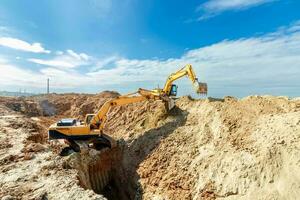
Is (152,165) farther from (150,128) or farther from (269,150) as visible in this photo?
(269,150)

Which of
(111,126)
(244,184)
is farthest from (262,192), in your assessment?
(111,126)

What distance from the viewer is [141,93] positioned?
18719 mm

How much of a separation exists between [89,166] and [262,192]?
900 cm

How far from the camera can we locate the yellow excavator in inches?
640

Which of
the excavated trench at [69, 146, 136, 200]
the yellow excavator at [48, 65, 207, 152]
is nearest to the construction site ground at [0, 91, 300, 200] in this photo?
the excavated trench at [69, 146, 136, 200]

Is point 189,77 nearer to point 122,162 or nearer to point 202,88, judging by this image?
point 202,88

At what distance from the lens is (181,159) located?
50.9 ft

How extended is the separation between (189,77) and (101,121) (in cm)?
630

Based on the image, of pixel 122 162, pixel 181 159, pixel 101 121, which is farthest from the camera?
pixel 122 162

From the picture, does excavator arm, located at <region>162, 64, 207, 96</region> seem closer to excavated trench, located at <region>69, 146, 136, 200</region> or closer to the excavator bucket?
the excavator bucket

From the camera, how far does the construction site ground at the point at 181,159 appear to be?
37.1ft

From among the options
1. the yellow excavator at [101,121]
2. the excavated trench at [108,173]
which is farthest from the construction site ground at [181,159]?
the yellow excavator at [101,121]

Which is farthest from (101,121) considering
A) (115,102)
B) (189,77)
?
(189,77)

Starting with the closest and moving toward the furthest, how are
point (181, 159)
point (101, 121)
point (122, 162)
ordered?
1. point (181, 159)
2. point (101, 121)
3. point (122, 162)
